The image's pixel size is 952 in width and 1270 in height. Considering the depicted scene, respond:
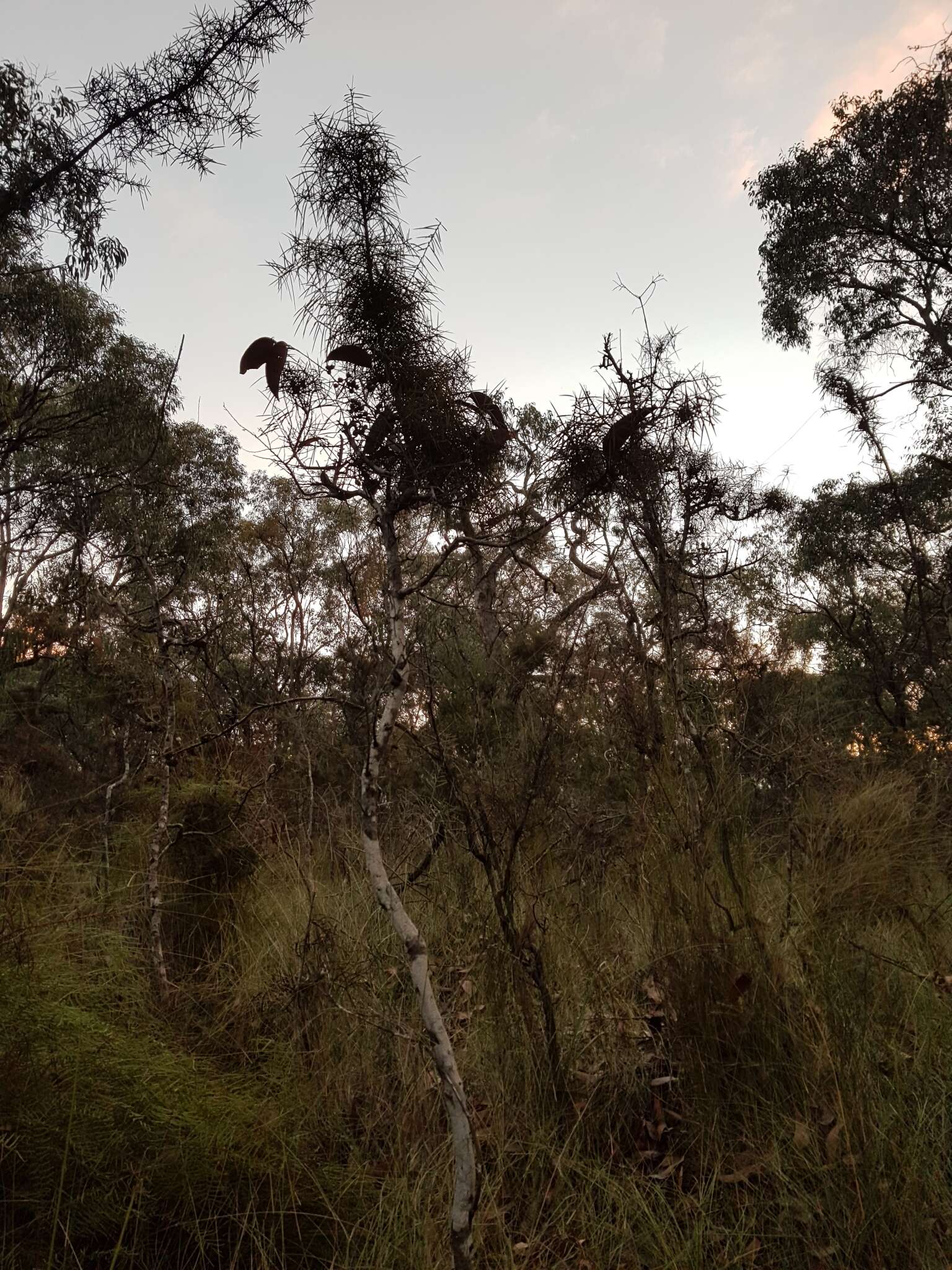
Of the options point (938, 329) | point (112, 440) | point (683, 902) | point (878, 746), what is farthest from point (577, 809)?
point (112, 440)

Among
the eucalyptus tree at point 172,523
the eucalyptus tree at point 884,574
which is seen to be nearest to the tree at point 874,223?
the eucalyptus tree at point 884,574

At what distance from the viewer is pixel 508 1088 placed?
106 inches

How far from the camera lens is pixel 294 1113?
240 cm

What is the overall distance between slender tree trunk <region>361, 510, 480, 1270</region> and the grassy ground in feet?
1.14

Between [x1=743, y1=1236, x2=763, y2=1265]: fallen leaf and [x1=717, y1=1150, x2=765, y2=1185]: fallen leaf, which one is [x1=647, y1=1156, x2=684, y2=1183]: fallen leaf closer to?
[x1=717, y1=1150, x2=765, y2=1185]: fallen leaf

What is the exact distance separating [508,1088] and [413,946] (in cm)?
126

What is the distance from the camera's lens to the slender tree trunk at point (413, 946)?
173 centimetres

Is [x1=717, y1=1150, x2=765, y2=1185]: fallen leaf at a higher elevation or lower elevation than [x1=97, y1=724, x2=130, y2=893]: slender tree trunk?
lower

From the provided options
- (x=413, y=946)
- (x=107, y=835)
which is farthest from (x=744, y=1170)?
(x=107, y=835)

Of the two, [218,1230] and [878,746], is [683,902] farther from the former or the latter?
[878,746]

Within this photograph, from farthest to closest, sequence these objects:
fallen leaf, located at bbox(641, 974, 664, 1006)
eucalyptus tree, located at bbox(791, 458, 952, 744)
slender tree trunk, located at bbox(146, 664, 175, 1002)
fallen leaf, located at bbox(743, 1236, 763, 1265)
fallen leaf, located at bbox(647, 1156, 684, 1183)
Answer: eucalyptus tree, located at bbox(791, 458, 952, 744)
slender tree trunk, located at bbox(146, 664, 175, 1002)
fallen leaf, located at bbox(641, 974, 664, 1006)
fallen leaf, located at bbox(647, 1156, 684, 1183)
fallen leaf, located at bbox(743, 1236, 763, 1265)

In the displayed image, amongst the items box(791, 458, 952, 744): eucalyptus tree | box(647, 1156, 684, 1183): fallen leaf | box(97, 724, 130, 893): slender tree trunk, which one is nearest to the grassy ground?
box(647, 1156, 684, 1183): fallen leaf

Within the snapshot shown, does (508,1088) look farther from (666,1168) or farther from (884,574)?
(884,574)

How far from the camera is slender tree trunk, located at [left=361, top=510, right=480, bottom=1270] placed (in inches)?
68.2
